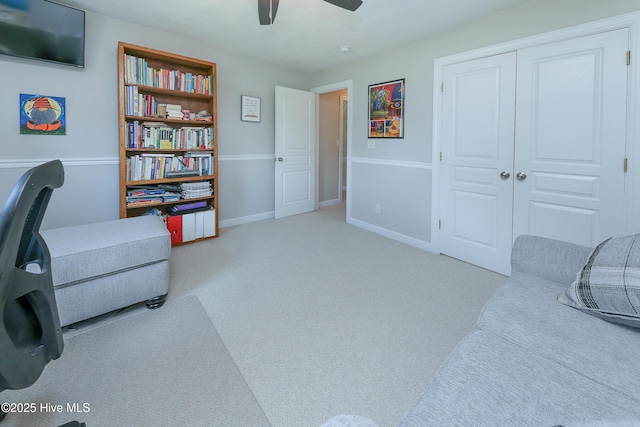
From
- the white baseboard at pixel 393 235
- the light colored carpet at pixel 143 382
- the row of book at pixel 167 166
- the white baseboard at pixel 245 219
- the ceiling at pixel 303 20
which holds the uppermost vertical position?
the ceiling at pixel 303 20

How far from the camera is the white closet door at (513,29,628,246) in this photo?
217cm

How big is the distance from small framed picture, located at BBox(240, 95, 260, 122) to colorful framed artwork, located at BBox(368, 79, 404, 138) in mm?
1575

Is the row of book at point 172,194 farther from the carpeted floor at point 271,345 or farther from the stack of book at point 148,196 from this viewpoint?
the carpeted floor at point 271,345

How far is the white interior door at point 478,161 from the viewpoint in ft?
8.92

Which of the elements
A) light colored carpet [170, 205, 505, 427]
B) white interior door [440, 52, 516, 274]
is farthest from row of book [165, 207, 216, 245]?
white interior door [440, 52, 516, 274]

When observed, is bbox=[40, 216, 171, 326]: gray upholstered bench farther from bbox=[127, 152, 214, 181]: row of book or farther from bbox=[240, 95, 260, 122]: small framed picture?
bbox=[240, 95, 260, 122]: small framed picture

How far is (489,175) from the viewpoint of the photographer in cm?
286

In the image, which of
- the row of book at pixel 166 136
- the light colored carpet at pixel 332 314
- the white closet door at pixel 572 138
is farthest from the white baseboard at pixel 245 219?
the white closet door at pixel 572 138

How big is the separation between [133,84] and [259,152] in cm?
178

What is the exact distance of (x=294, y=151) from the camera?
4785 mm

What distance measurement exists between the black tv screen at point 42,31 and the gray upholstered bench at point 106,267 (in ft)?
5.57

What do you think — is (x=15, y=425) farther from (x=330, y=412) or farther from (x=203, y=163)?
(x=203, y=163)

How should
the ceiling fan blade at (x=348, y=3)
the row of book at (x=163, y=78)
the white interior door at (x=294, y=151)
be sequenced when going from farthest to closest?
the white interior door at (x=294, y=151)
the row of book at (x=163, y=78)
the ceiling fan blade at (x=348, y=3)

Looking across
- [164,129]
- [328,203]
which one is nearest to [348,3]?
[164,129]
